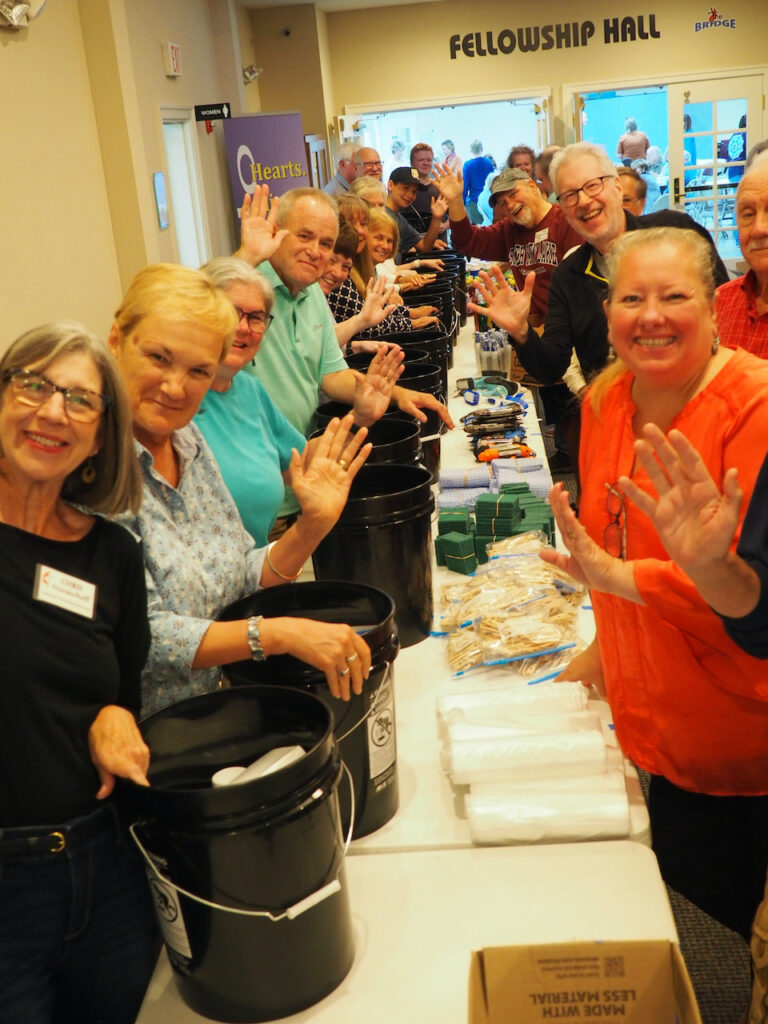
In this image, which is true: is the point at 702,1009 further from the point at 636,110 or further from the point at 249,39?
the point at 636,110

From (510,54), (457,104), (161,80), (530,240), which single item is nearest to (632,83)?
(510,54)

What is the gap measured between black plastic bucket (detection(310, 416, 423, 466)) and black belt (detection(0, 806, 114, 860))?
3.98ft

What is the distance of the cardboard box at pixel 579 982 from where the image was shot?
1.14 metres

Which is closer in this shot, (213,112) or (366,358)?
(366,358)

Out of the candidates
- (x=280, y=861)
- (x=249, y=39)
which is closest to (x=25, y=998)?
(x=280, y=861)

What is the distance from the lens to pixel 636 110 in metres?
12.3

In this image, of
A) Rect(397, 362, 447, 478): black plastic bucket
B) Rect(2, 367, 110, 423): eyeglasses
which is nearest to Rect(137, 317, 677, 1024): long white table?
Rect(2, 367, 110, 423): eyeglasses

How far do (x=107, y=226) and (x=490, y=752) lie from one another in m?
5.03

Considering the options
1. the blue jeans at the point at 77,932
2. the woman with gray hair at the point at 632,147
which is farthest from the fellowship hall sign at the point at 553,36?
the blue jeans at the point at 77,932

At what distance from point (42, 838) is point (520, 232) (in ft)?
15.7

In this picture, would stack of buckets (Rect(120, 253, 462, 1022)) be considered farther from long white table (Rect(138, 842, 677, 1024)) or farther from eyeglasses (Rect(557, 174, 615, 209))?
eyeglasses (Rect(557, 174, 615, 209))

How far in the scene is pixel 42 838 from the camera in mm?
1323

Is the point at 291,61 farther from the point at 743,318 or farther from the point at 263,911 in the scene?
the point at 263,911

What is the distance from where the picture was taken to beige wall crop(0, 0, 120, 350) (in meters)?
4.50
